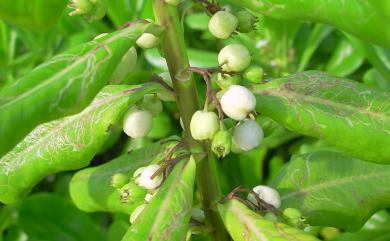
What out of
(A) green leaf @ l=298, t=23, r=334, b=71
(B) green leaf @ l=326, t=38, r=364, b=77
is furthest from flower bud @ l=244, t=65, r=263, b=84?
(A) green leaf @ l=298, t=23, r=334, b=71

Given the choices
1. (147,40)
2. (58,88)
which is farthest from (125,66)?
(58,88)

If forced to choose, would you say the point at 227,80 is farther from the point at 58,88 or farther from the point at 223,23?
the point at 58,88

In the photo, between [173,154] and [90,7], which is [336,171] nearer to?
[173,154]

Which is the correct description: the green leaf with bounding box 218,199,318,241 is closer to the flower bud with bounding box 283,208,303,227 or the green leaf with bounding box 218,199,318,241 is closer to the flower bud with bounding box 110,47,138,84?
the flower bud with bounding box 283,208,303,227

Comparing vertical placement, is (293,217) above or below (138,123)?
below

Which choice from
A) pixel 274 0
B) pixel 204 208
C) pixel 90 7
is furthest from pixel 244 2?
pixel 204 208

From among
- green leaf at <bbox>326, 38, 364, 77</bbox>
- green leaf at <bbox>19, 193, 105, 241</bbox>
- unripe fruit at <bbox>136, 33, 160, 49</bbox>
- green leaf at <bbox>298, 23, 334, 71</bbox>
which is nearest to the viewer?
unripe fruit at <bbox>136, 33, 160, 49</bbox>
